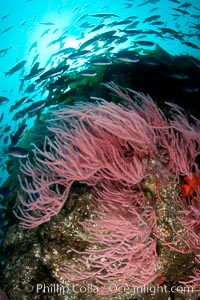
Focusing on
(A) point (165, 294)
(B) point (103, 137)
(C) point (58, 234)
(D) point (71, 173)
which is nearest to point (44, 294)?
(C) point (58, 234)

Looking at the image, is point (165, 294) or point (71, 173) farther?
point (165, 294)

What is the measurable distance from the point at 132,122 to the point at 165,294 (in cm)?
256

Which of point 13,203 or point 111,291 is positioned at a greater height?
point 13,203

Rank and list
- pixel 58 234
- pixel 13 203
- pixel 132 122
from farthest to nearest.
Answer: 1. pixel 13 203
2. pixel 58 234
3. pixel 132 122

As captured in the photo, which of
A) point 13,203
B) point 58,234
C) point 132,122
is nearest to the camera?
point 132,122

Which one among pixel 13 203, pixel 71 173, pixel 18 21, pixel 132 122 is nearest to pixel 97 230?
pixel 71 173

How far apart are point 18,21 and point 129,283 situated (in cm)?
4647

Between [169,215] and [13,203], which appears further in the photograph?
[13,203]

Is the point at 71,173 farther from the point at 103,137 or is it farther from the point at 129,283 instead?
the point at 129,283

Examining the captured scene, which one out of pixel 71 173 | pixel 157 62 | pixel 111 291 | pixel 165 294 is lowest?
pixel 165 294

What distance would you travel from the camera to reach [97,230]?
3031mm

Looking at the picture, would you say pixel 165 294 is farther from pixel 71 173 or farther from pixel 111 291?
pixel 71 173

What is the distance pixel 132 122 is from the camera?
2924 mm

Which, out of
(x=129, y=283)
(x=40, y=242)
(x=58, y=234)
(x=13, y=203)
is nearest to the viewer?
(x=129, y=283)
